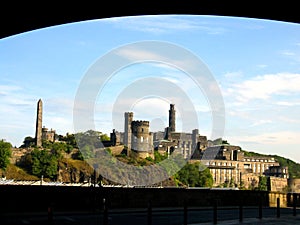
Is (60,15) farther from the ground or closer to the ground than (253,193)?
farther from the ground

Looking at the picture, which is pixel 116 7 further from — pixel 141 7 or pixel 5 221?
pixel 5 221

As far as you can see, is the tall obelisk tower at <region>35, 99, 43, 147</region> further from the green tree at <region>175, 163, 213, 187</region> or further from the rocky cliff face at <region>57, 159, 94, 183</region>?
the green tree at <region>175, 163, 213, 187</region>

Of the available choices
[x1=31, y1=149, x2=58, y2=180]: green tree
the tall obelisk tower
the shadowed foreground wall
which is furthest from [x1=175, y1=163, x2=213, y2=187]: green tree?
the shadowed foreground wall

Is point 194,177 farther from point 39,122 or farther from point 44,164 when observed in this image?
point 39,122

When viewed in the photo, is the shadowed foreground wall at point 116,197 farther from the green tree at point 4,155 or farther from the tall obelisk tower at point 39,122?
the tall obelisk tower at point 39,122

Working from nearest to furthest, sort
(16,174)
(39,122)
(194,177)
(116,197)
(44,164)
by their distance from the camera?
1. (116,197)
2. (16,174)
3. (44,164)
4. (194,177)
5. (39,122)

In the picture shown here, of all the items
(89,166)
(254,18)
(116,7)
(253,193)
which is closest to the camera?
(116,7)

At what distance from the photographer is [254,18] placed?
18.9m

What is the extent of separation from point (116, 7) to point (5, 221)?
30.8 feet

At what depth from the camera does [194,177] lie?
612 feet

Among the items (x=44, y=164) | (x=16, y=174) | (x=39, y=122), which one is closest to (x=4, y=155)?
(x=16, y=174)

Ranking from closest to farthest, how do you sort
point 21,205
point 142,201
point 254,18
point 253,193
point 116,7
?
point 21,205, point 116,7, point 254,18, point 142,201, point 253,193

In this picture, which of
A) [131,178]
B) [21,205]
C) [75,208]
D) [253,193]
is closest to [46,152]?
[131,178]

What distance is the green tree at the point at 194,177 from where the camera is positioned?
183m
